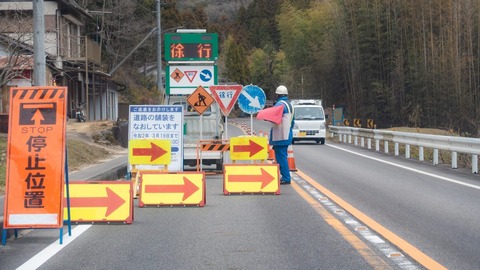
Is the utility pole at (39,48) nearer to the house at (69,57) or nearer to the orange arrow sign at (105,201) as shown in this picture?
the orange arrow sign at (105,201)

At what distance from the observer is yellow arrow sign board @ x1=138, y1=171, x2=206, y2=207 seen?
11.0 meters

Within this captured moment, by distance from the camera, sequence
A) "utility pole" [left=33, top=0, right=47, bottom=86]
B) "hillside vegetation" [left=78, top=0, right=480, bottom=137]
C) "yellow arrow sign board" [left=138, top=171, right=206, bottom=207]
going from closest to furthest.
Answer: "yellow arrow sign board" [left=138, top=171, right=206, bottom=207] → "utility pole" [left=33, top=0, right=47, bottom=86] → "hillside vegetation" [left=78, top=0, right=480, bottom=137]

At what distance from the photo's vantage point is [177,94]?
19.9 meters

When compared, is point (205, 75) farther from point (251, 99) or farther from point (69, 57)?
point (69, 57)

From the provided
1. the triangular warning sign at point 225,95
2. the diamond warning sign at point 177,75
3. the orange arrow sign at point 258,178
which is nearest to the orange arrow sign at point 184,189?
the orange arrow sign at point 258,178

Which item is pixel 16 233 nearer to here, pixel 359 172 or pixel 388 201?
pixel 388 201

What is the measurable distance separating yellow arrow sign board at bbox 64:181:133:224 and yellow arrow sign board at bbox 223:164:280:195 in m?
3.40

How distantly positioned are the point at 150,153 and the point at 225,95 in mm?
4921

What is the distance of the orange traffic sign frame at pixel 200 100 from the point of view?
56.9 feet

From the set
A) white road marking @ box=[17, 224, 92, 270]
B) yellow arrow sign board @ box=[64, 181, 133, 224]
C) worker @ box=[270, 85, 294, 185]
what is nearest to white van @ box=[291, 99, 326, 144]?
worker @ box=[270, 85, 294, 185]

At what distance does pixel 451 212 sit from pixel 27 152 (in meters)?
6.30

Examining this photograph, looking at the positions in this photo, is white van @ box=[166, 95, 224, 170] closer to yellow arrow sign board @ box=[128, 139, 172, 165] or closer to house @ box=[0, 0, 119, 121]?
yellow arrow sign board @ box=[128, 139, 172, 165]

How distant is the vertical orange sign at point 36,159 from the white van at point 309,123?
24.5 m

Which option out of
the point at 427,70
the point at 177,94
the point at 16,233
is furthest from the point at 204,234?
the point at 427,70
